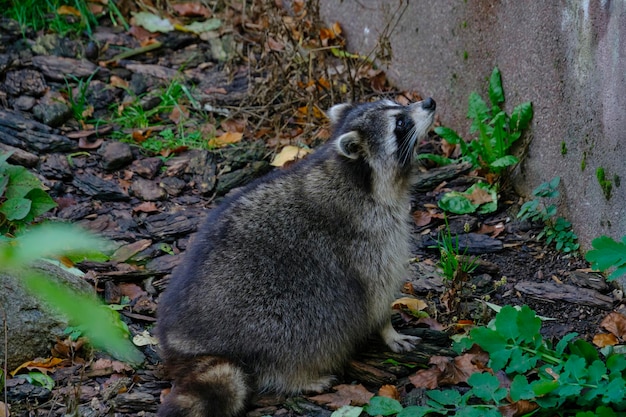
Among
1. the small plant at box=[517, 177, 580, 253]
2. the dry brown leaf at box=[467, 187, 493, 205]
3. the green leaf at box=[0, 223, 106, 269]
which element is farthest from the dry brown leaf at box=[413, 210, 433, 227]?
the green leaf at box=[0, 223, 106, 269]

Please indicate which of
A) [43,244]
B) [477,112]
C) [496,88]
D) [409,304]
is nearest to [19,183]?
[409,304]

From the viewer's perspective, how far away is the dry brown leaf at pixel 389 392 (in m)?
3.86

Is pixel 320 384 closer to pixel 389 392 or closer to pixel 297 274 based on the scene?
pixel 389 392

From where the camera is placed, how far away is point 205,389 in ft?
11.8

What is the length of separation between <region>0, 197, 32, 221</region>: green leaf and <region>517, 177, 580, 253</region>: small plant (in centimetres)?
287

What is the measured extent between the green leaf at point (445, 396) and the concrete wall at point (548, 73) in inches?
55.2

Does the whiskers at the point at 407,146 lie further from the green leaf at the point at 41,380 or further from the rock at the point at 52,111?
the rock at the point at 52,111

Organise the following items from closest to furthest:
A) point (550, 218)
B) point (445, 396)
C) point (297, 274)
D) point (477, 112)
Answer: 1. point (445, 396)
2. point (297, 274)
3. point (550, 218)
4. point (477, 112)

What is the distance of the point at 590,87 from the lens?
4535 mm

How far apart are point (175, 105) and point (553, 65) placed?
9.94 ft

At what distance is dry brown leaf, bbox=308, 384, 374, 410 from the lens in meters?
3.87

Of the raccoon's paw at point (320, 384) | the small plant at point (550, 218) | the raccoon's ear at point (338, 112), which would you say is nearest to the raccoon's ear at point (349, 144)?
the raccoon's ear at point (338, 112)

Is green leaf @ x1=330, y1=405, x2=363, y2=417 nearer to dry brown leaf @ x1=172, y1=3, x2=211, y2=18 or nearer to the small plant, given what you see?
the small plant

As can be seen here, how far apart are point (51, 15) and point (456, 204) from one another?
409 cm
